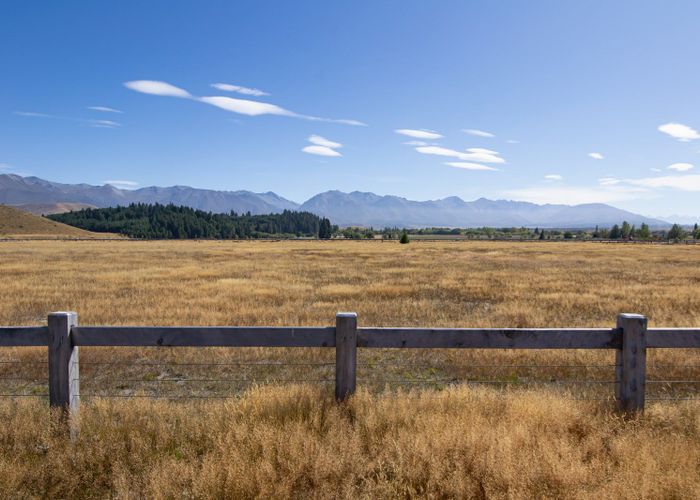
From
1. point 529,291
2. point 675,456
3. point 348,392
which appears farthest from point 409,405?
point 529,291

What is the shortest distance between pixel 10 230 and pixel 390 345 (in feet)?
710

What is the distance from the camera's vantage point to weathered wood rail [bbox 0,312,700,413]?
513cm

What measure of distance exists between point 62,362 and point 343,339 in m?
3.31

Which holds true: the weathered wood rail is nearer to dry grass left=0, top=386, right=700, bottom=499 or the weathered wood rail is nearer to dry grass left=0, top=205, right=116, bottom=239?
dry grass left=0, top=386, right=700, bottom=499

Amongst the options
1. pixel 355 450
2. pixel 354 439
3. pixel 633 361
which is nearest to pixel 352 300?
pixel 633 361

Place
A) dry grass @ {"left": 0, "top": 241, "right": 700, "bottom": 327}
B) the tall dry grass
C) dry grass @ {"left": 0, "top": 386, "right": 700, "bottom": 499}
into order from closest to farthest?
dry grass @ {"left": 0, "top": 386, "right": 700, "bottom": 499}, the tall dry grass, dry grass @ {"left": 0, "top": 241, "right": 700, "bottom": 327}

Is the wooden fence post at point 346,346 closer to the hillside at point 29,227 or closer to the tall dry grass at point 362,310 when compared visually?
the tall dry grass at point 362,310

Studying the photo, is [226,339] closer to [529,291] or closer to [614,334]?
[614,334]

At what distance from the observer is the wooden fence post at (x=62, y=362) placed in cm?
508

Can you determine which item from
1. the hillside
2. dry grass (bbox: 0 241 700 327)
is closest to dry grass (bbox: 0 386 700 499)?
dry grass (bbox: 0 241 700 327)

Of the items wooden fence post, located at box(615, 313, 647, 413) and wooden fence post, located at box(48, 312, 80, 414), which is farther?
wooden fence post, located at box(615, 313, 647, 413)

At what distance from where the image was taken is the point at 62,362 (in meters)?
5.10

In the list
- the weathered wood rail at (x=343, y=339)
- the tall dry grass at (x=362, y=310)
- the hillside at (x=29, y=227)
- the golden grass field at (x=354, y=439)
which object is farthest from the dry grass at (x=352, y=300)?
the hillside at (x=29, y=227)

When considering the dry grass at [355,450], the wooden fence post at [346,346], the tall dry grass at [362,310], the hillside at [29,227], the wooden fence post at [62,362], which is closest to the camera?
the dry grass at [355,450]
